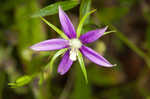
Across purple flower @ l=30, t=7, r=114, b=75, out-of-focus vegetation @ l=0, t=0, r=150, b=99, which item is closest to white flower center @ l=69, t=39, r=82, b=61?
purple flower @ l=30, t=7, r=114, b=75

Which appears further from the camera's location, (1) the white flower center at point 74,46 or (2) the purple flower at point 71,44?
(1) the white flower center at point 74,46

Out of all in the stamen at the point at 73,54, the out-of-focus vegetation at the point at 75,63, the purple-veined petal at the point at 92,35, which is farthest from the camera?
the out-of-focus vegetation at the point at 75,63

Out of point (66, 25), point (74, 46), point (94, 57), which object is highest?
point (66, 25)

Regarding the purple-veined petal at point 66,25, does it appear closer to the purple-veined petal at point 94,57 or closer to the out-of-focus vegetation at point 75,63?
the purple-veined petal at point 94,57

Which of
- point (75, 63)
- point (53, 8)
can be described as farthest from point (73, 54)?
point (75, 63)

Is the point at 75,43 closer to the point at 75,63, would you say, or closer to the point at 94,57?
the point at 94,57

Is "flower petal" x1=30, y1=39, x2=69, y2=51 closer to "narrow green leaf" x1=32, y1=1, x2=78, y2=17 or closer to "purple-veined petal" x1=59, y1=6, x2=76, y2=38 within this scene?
"purple-veined petal" x1=59, y1=6, x2=76, y2=38

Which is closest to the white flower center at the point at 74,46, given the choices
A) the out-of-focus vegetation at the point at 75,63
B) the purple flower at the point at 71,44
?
the purple flower at the point at 71,44

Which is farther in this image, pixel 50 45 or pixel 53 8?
pixel 53 8
